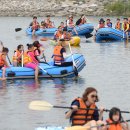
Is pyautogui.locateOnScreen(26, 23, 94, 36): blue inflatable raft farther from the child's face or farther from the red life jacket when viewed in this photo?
the child's face

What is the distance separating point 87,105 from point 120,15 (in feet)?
173

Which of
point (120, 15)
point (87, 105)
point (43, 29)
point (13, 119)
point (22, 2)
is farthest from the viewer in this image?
point (22, 2)

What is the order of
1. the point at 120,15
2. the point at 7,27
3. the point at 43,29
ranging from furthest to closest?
the point at 120,15 < the point at 7,27 < the point at 43,29

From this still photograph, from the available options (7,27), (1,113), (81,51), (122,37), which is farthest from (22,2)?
(1,113)

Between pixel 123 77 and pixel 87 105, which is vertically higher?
pixel 87 105

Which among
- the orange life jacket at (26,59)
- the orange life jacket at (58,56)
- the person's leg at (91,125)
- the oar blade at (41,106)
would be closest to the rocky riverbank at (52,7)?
the orange life jacket at (58,56)

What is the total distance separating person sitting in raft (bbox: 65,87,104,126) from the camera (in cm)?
1115

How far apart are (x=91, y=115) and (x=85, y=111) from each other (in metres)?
0.18

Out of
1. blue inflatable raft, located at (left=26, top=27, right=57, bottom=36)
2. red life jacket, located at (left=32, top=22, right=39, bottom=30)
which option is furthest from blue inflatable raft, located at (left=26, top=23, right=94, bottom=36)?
red life jacket, located at (left=32, top=22, right=39, bottom=30)

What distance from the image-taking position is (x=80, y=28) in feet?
124

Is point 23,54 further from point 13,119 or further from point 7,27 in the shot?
point 7,27

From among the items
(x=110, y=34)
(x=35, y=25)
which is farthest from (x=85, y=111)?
(x=35, y=25)

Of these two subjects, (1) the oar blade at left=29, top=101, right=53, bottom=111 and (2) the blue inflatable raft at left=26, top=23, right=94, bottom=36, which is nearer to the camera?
(1) the oar blade at left=29, top=101, right=53, bottom=111

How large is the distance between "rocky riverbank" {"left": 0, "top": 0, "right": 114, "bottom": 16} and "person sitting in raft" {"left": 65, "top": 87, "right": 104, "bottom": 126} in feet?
170
